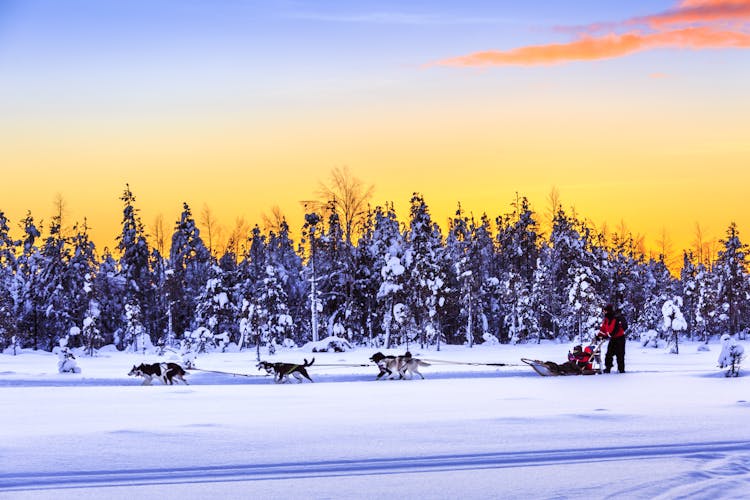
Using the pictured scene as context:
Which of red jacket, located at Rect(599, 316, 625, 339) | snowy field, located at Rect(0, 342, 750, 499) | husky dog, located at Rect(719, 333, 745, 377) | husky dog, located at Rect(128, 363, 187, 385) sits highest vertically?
red jacket, located at Rect(599, 316, 625, 339)

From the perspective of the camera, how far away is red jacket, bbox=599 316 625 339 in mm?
18948

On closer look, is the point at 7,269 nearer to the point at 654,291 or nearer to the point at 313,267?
the point at 313,267

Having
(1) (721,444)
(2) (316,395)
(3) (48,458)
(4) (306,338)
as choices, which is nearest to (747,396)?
(1) (721,444)

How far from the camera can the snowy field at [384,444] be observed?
21.0ft

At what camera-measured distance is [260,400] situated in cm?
1395

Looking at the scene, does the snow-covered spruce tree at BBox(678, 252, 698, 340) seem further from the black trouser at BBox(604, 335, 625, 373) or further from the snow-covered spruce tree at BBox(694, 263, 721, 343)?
the black trouser at BBox(604, 335, 625, 373)

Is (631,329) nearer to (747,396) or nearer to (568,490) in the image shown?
(747,396)

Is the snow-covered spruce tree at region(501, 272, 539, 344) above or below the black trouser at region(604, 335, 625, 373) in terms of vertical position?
above

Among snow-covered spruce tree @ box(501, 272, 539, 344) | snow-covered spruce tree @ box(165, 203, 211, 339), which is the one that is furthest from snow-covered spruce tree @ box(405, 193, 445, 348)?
snow-covered spruce tree @ box(165, 203, 211, 339)

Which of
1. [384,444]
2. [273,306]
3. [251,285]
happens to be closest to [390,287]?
[273,306]

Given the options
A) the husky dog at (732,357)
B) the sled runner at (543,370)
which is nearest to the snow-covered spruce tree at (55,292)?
the sled runner at (543,370)

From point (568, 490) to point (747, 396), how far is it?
324 inches

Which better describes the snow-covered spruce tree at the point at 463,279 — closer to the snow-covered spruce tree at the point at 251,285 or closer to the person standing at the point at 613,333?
the snow-covered spruce tree at the point at 251,285

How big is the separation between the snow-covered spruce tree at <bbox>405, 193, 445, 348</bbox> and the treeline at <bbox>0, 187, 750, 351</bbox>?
0.08m
